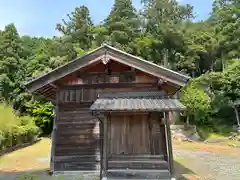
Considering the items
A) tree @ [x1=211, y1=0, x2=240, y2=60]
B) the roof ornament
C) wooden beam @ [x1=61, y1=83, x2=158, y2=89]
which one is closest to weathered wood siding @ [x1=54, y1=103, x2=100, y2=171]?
wooden beam @ [x1=61, y1=83, x2=158, y2=89]

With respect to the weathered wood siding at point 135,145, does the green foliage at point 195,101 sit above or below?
above

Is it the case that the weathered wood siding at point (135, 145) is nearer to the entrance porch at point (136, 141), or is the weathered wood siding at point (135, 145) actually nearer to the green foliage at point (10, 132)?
the entrance porch at point (136, 141)

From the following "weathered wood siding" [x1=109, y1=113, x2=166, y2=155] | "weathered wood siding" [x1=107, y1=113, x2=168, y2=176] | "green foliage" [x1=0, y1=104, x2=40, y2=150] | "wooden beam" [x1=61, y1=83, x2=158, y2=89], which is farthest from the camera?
"green foliage" [x1=0, y1=104, x2=40, y2=150]

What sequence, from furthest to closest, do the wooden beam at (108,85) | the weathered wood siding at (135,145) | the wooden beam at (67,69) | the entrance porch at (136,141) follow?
1. the wooden beam at (108,85)
2. the wooden beam at (67,69)
3. the weathered wood siding at (135,145)
4. the entrance porch at (136,141)

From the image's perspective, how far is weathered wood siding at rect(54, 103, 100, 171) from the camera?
24.7 ft

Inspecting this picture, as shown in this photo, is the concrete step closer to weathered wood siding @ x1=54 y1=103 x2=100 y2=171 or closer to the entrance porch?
the entrance porch

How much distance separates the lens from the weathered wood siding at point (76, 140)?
7.53 metres

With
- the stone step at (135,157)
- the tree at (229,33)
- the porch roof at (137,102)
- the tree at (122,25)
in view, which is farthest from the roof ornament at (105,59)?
the tree at (229,33)

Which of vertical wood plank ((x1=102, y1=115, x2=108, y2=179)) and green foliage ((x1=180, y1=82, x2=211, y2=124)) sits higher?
green foliage ((x1=180, y1=82, x2=211, y2=124))

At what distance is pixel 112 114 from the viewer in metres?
6.89

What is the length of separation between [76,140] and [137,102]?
2.56 metres

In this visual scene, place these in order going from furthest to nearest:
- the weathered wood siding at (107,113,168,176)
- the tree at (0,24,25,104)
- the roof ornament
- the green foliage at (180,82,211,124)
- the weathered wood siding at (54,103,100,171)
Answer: the tree at (0,24,25,104) → the green foliage at (180,82,211,124) → the roof ornament → the weathered wood siding at (54,103,100,171) → the weathered wood siding at (107,113,168,176)

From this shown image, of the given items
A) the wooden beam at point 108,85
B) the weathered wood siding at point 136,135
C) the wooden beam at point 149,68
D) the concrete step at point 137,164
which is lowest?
the concrete step at point 137,164

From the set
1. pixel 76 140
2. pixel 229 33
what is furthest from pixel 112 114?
pixel 229 33
